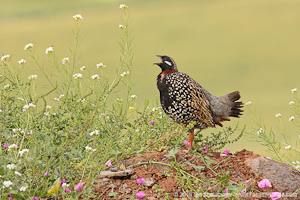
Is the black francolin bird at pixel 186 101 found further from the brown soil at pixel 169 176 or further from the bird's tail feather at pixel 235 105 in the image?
the brown soil at pixel 169 176

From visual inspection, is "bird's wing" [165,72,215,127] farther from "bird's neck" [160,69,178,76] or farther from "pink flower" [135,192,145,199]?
"pink flower" [135,192,145,199]

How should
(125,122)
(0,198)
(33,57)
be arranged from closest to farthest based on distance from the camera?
(0,198) → (33,57) → (125,122)

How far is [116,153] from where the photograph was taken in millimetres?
3941

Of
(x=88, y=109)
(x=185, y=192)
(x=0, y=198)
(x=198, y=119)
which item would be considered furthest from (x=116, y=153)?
(x=198, y=119)

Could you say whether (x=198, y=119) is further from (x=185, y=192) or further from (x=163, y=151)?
(x=185, y=192)

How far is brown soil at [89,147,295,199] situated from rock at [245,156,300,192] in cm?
12

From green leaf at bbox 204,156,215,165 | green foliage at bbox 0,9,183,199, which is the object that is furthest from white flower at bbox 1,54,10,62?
green leaf at bbox 204,156,215,165

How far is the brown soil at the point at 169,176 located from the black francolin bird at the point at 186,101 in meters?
0.63

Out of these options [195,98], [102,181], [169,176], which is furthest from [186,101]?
[102,181]

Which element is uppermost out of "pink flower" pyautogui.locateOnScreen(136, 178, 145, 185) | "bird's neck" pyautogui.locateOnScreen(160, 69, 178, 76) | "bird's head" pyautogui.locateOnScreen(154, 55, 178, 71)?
"bird's head" pyautogui.locateOnScreen(154, 55, 178, 71)

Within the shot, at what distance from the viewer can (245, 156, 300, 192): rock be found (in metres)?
4.29

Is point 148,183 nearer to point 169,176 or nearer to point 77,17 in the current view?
point 169,176

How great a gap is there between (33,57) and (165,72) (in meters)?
2.08

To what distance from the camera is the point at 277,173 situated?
4414 mm
